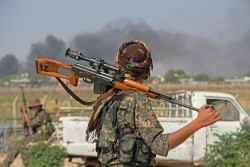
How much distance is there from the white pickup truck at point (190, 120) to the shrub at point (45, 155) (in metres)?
0.56

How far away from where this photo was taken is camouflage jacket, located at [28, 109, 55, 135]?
10711mm

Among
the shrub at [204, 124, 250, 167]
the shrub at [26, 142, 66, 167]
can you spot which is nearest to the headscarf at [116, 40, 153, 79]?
the shrub at [204, 124, 250, 167]

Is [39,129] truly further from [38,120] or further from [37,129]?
[38,120]

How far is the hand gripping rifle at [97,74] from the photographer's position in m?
3.29

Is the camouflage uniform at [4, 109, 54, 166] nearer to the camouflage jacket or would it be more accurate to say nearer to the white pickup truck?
the camouflage jacket

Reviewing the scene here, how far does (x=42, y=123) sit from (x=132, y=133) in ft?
25.0

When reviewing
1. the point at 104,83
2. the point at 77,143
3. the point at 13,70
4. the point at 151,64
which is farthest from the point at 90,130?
the point at 13,70

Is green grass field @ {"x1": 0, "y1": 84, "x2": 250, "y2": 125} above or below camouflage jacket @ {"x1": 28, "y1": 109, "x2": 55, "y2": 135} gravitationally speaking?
above

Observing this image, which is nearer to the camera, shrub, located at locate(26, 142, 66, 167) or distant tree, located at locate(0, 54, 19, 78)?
shrub, located at locate(26, 142, 66, 167)

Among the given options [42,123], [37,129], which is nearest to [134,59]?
[42,123]

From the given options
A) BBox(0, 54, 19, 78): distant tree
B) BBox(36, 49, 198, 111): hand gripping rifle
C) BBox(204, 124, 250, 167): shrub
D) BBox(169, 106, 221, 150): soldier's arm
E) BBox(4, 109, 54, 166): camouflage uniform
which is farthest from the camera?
BBox(0, 54, 19, 78): distant tree

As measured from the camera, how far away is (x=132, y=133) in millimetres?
3258

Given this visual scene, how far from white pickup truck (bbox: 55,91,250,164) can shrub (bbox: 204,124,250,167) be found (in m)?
1.17

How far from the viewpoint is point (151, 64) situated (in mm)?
3379
